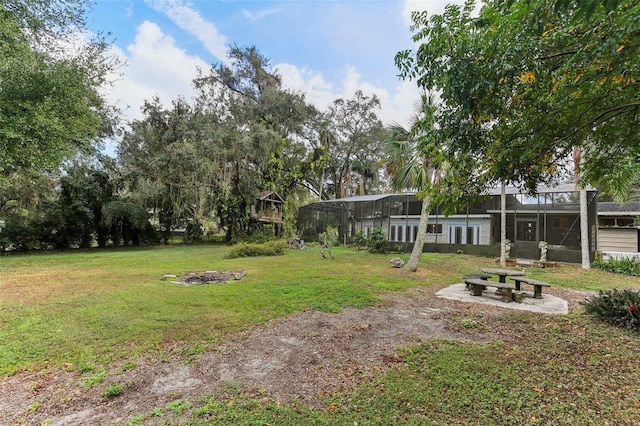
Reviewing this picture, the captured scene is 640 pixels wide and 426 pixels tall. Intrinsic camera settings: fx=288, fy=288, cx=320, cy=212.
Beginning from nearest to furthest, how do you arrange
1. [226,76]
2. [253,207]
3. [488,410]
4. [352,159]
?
1. [488,410]
2. [253,207]
3. [226,76]
4. [352,159]

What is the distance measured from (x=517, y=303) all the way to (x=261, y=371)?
5.12m

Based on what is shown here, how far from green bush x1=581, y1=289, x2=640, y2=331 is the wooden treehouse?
48.2 feet

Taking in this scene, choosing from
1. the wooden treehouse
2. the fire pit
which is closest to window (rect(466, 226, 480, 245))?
the fire pit

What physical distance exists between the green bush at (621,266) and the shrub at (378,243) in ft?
24.1

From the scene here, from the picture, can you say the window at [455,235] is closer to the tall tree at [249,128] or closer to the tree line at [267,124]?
the tree line at [267,124]

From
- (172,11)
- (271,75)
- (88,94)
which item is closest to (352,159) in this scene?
(271,75)

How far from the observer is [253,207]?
1788cm

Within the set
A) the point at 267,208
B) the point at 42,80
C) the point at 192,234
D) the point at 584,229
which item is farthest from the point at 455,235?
the point at 192,234

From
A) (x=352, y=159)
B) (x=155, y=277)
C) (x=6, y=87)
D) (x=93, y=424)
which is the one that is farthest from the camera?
(x=352, y=159)

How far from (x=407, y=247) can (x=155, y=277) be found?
1073cm

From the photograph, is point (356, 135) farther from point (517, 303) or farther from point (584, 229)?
point (517, 303)

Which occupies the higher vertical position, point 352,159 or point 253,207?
point 352,159

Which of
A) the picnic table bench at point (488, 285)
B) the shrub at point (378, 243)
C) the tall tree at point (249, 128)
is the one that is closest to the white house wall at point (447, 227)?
the shrub at point (378, 243)

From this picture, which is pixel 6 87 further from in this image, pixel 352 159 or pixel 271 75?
pixel 352 159
